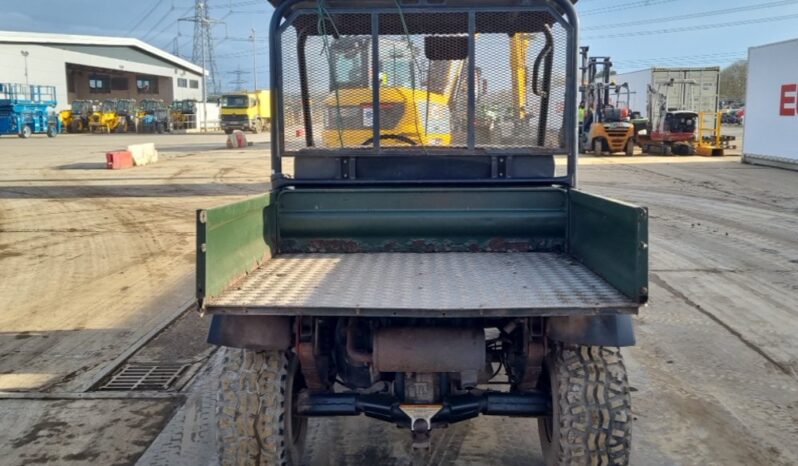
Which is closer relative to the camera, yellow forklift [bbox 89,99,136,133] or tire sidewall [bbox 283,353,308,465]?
tire sidewall [bbox 283,353,308,465]

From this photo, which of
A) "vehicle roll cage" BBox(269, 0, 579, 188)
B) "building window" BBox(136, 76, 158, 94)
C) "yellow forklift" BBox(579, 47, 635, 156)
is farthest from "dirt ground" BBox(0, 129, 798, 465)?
"building window" BBox(136, 76, 158, 94)

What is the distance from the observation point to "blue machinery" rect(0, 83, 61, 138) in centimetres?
4581

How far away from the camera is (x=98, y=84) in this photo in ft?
258

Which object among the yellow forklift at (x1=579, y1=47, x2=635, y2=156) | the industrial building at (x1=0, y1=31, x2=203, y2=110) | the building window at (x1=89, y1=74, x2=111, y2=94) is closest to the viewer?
the yellow forklift at (x1=579, y1=47, x2=635, y2=156)

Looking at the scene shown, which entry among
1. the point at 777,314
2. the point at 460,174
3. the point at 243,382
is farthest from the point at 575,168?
the point at 777,314

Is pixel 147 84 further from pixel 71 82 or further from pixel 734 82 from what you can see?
pixel 734 82

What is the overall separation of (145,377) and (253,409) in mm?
2537

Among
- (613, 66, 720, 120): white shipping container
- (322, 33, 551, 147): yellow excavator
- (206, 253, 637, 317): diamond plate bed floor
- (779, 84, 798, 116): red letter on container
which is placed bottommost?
(206, 253, 637, 317): diamond plate bed floor

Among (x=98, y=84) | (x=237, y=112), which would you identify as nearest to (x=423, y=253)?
(x=237, y=112)

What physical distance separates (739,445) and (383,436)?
2.14 meters

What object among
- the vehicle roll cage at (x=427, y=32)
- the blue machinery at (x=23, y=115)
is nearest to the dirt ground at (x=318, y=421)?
the vehicle roll cage at (x=427, y=32)

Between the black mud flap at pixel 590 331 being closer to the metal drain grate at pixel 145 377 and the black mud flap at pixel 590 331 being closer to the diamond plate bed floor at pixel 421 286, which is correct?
the diamond plate bed floor at pixel 421 286

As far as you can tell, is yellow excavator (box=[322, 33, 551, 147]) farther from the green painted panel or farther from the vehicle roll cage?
the green painted panel

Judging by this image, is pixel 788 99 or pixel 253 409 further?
pixel 788 99
